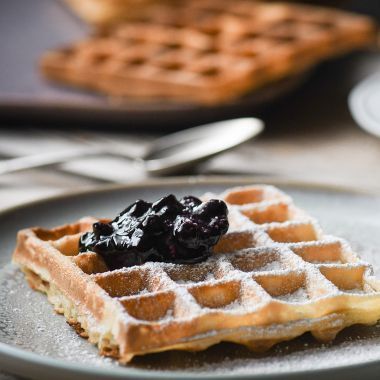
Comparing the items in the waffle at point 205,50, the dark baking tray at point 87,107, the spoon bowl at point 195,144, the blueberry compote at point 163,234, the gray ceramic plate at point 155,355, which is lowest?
the gray ceramic plate at point 155,355

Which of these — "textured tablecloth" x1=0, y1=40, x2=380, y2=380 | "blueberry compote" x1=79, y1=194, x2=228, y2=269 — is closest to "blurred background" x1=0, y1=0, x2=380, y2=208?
"textured tablecloth" x1=0, y1=40, x2=380, y2=380

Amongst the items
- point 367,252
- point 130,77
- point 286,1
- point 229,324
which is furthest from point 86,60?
point 229,324

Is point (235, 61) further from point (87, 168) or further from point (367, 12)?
point (367, 12)

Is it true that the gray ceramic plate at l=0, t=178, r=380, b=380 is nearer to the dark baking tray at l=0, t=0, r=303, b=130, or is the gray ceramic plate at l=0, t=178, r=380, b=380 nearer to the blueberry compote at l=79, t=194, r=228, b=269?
the blueberry compote at l=79, t=194, r=228, b=269

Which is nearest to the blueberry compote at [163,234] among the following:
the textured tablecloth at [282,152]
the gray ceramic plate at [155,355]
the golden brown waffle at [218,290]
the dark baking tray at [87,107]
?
the golden brown waffle at [218,290]

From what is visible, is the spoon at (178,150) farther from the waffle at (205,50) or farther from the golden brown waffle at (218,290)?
the golden brown waffle at (218,290)

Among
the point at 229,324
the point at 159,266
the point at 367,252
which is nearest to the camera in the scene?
the point at 229,324
